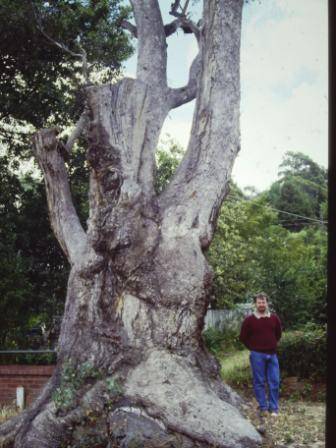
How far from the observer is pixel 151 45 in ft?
21.8

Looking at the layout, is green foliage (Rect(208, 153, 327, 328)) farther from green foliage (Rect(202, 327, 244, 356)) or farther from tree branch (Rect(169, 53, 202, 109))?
tree branch (Rect(169, 53, 202, 109))

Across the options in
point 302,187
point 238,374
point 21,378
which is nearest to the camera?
point 21,378

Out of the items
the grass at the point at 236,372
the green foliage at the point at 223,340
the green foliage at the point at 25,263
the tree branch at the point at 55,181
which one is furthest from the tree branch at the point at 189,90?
the green foliage at the point at 223,340

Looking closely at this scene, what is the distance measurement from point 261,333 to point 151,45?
13.1ft

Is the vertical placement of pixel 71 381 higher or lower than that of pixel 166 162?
lower

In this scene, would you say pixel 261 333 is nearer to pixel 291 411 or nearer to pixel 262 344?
pixel 262 344

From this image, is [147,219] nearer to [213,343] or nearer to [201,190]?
[201,190]

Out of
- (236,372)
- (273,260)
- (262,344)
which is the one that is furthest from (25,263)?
(273,260)

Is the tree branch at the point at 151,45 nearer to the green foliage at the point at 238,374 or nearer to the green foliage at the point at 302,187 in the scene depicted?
the green foliage at the point at 238,374

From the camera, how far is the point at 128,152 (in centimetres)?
563

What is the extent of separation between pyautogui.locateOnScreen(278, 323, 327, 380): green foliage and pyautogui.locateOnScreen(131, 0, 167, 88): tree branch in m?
4.82

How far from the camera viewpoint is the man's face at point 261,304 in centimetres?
589

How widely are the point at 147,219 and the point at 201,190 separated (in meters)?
0.74

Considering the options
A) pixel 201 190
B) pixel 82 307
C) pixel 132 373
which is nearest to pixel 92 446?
pixel 132 373
